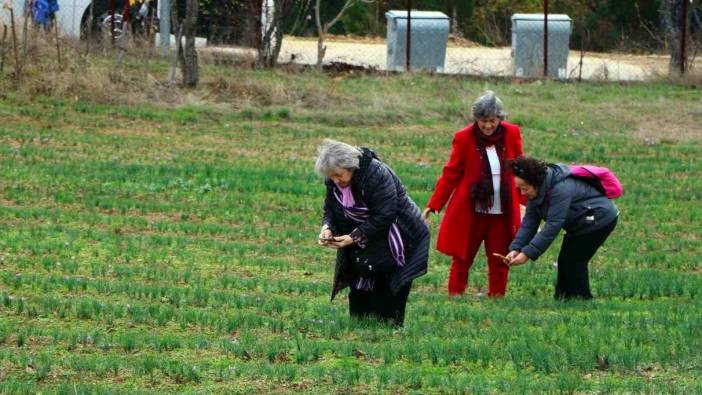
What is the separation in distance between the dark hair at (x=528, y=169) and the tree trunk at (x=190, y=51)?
1608 cm

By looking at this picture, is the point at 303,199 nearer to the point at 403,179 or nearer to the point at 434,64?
the point at 403,179

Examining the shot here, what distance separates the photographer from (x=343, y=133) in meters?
23.0

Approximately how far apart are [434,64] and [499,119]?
19300 millimetres

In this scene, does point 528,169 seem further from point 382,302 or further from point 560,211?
point 382,302

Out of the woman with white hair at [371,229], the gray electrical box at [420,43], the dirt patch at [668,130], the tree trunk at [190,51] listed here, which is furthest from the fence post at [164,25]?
the woman with white hair at [371,229]

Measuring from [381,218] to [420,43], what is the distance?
2142 centimetres

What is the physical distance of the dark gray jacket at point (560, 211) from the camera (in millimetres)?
10094

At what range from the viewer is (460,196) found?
11234 millimetres

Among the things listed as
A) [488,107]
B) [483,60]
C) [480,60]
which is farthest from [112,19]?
[488,107]

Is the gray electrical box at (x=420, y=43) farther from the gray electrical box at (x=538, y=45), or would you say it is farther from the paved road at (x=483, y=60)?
the gray electrical box at (x=538, y=45)

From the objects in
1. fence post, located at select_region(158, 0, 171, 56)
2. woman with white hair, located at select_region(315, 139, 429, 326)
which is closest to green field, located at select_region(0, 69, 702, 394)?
woman with white hair, located at select_region(315, 139, 429, 326)

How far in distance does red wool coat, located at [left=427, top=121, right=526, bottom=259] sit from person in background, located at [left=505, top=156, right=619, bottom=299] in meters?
0.76

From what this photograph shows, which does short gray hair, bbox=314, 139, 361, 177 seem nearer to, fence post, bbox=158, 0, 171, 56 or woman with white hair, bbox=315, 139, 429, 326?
woman with white hair, bbox=315, 139, 429, 326

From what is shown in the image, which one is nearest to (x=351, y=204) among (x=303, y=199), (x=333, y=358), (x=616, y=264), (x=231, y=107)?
(x=333, y=358)
